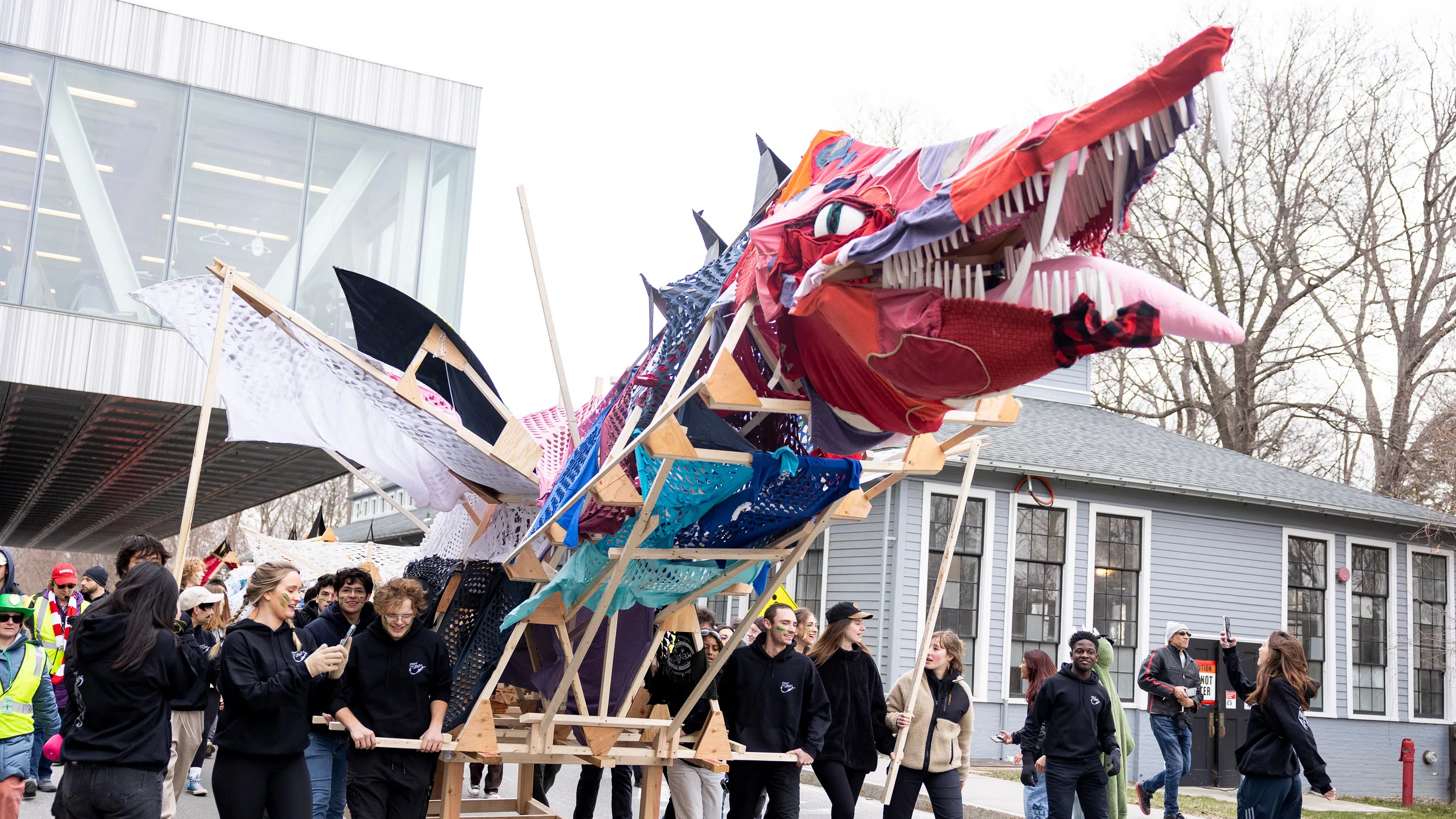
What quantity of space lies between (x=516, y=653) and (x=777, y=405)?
3.54 meters

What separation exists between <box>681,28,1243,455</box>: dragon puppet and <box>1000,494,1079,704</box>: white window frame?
12.5 m

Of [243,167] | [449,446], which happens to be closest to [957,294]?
[449,446]

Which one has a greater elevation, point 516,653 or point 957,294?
point 957,294

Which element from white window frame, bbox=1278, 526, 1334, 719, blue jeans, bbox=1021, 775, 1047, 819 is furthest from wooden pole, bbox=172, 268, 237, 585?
white window frame, bbox=1278, 526, 1334, 719

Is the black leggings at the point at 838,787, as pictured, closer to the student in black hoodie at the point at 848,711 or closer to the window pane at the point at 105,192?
the student in black hoodie at the point at 848,711

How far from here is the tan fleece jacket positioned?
795cm

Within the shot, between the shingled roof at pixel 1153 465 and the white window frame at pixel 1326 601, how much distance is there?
1.50ft

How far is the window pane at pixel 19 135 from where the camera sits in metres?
13.3

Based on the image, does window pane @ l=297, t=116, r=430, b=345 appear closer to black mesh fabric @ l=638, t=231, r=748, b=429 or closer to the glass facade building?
the glass facade building

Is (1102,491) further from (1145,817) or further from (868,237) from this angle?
(868,237)

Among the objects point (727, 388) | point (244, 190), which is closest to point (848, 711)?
point (727, 388)

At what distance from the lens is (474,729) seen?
5930 millimetres

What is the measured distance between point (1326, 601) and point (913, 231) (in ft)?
55.3

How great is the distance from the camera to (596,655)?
6945mm
